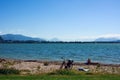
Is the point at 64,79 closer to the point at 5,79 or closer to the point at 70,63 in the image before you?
the point at 5,79

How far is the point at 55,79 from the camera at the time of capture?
18562mm

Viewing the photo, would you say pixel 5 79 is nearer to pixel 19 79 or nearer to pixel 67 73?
pixel 19 79

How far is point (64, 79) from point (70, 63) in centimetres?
1597

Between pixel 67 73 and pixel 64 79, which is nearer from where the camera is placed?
pixel 64 79

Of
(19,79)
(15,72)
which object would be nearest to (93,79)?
(19,79)

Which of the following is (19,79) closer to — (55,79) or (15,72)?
(55,79)

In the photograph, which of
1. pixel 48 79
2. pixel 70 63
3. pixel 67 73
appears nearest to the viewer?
pixel 48 79

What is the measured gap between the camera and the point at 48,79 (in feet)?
60.8

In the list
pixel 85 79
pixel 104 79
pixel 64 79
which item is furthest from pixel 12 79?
pixel 104 79

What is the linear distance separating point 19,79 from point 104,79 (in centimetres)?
601

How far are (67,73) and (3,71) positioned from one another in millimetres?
5911

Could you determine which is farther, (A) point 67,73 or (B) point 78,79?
(A) point 67,73

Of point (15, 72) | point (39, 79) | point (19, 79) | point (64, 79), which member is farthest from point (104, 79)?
point (15, 72)

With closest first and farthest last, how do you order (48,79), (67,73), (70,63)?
(48,79) < (67,73) < (70,63)
